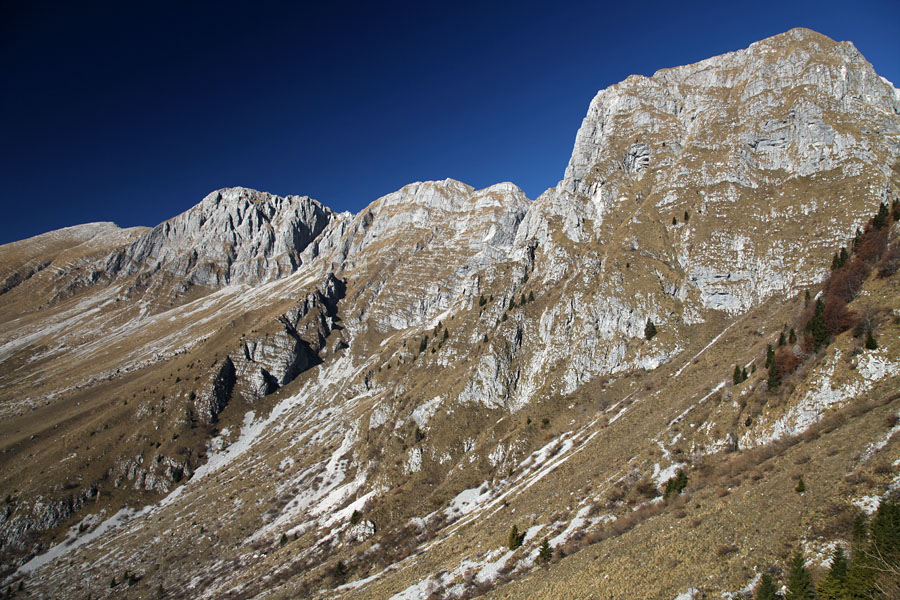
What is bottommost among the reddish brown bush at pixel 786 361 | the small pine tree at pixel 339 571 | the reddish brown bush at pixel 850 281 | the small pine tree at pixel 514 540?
the small pine tree at pixel 339 571

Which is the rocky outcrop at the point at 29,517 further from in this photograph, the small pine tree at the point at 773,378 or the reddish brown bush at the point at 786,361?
the reddish brown bush at the point at 786,361

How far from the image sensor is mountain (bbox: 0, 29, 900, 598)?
34.8 m

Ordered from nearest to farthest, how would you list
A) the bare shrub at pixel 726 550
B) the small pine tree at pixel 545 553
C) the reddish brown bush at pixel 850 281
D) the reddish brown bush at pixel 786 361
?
the bare shrub at pixel 726 550 < the small pine tree at pixel 545 553 < the reddish brown bush at pixel 786 361 < the reddish brown bush at pixel 850 281

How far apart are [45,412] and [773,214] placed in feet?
970

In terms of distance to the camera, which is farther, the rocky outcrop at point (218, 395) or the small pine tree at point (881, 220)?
the rocky outcrop at point (218, 395)

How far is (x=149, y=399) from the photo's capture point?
170250 mm

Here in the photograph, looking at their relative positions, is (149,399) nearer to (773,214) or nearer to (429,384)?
(429,384)

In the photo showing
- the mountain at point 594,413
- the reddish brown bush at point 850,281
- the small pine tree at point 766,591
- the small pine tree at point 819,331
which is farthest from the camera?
the reddish brown bush at point 850,281

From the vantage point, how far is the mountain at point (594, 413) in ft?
114

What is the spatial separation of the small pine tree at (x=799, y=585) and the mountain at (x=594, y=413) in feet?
9.46

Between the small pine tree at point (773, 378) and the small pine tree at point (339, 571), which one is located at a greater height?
the small pine tree at point (773, 378)

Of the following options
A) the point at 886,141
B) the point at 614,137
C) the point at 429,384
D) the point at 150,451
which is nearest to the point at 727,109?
the point at 614,137

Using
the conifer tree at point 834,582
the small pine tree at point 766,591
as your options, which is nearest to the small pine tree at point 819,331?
the conifer tree at point 834,582

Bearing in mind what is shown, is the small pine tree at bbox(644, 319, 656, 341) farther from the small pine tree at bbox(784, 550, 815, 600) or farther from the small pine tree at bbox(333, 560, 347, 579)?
the small pine tree at bbox(784, 550, 815, 600)
